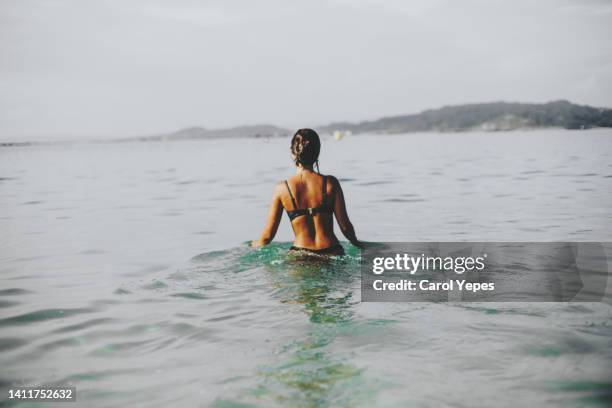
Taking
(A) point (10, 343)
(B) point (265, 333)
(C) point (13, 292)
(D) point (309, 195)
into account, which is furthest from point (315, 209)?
(C) point (13, 292)

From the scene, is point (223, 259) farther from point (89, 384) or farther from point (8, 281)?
point (89, 384)

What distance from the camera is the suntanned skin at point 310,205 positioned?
7422 millimetres

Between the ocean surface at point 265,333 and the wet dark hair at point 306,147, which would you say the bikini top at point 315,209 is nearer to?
the wet dark hair at point 306,147

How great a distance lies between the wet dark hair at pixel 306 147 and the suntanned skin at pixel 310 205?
0.12 meters

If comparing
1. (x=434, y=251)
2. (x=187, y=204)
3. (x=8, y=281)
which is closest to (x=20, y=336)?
(x=8, y=281)

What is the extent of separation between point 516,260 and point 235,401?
6293 mm

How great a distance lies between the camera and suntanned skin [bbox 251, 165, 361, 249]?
24.3 ft

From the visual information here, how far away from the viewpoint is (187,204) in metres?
18.3

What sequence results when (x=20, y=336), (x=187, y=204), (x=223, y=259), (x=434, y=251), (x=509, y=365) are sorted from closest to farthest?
(x=509, y=365)
(x=20, y=336)
(x=223, y=259)
(x=434, y=251)
(x=187, y=204)

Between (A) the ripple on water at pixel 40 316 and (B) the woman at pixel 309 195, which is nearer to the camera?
(A) the ripple on water at pixel 40 316

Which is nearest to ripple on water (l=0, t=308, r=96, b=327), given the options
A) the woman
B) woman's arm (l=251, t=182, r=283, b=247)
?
woman's arm (l=251, t=182, r=283, b=247)

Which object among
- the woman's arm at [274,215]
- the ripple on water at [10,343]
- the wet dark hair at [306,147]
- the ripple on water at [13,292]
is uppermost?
the wet dark hair at [306,147]

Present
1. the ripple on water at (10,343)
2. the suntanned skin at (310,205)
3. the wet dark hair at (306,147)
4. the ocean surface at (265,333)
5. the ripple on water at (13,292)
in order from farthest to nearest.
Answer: the ripple on water at (13,292), the suntanned skin at (310,205), the wet dark hair at (306,147), the ripple on water at (10,343), the ocean surface at (265,333)

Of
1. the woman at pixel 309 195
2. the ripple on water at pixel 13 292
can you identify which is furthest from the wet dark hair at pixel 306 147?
the ripple on water at pixel 13 292
